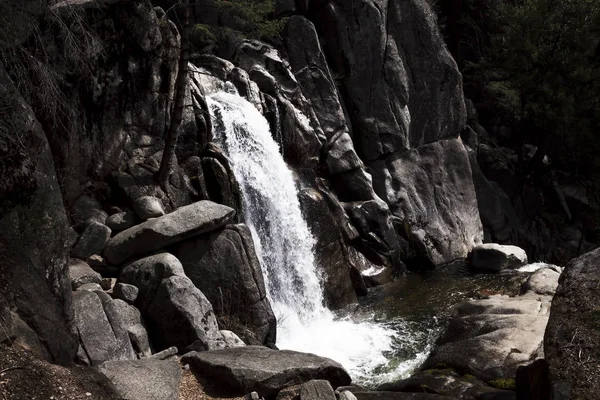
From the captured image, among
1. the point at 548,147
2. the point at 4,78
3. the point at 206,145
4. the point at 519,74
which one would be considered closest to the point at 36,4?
the point at 4,78

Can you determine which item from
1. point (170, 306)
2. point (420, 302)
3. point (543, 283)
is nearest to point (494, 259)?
point (420, 302)

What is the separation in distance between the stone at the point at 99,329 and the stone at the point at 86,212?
3833 millimetres

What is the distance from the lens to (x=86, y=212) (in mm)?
14836

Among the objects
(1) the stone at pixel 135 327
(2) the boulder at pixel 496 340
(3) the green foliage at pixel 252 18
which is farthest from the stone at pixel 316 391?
(3) the green foliage at pixel 252 18

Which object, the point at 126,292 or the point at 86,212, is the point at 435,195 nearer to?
the point at 86,212

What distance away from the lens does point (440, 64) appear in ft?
94.4

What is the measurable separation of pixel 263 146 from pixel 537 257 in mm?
17849

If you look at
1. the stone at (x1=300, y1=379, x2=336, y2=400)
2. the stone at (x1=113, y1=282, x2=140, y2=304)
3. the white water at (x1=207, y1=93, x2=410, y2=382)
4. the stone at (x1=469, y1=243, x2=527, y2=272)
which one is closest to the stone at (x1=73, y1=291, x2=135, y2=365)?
the stone at (x1=113, y1=282, x2=140, y2=304)

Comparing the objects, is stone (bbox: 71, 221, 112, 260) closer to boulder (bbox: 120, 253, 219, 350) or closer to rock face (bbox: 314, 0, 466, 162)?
boulder (bbox: 120, 253, 219, 350)

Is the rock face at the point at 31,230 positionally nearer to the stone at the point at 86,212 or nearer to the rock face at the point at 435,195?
the stone at the point at 86,212

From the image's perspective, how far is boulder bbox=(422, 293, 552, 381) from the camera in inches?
464

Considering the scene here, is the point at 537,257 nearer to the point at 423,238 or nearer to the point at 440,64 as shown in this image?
the point at 423,238

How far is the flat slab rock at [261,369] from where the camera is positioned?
9.33 meters

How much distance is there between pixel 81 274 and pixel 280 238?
7.39 metres
